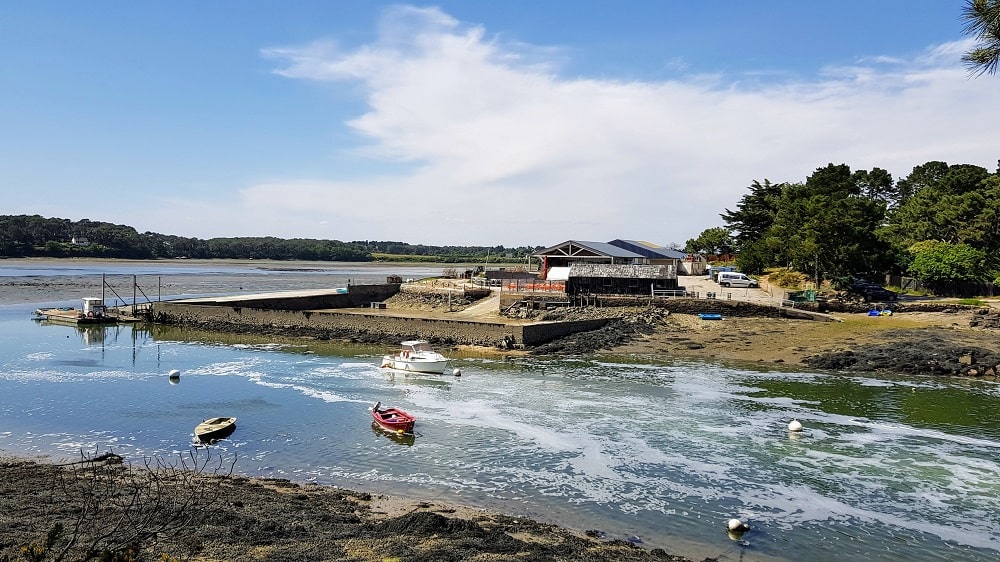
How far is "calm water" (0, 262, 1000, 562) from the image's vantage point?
1622 centimetres

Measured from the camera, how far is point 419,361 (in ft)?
109

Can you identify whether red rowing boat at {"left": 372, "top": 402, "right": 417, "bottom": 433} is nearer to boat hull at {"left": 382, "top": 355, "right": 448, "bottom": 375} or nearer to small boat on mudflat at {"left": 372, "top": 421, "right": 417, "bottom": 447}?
small boat on mudflat at {"left": 372, "top": 421, "right": 417, "bottom": 447}

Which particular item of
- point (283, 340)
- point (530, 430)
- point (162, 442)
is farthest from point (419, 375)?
point (283, 340)

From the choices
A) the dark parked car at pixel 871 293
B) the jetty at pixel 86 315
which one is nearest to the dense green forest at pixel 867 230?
the dark parked car at pixel 871 293

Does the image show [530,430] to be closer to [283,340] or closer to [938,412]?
[938,412]

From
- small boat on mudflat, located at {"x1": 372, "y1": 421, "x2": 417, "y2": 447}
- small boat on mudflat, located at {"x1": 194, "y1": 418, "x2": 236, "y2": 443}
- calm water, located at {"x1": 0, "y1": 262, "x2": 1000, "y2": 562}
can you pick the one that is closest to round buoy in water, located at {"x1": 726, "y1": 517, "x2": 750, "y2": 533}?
calm water, located at {"x1": 0, "y1": 262, "x2": 1000, "y2": 562}

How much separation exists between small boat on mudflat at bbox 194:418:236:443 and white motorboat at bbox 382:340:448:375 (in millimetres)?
11237

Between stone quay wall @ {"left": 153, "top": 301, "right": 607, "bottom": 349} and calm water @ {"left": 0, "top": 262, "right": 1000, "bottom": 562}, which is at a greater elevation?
stone quay wall @ {"left": 153, "top": 301, "right": 607, "bottom": 349}

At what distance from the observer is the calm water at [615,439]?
16219mm

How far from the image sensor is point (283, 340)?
152 feet

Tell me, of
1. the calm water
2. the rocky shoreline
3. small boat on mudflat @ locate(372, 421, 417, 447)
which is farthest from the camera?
small boat on mudflat @ locate(372, 421, 417, 447)

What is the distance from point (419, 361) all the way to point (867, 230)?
37.3 metres

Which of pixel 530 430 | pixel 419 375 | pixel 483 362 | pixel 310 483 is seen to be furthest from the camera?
pixel 483 362

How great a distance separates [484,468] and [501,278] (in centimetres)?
4170
